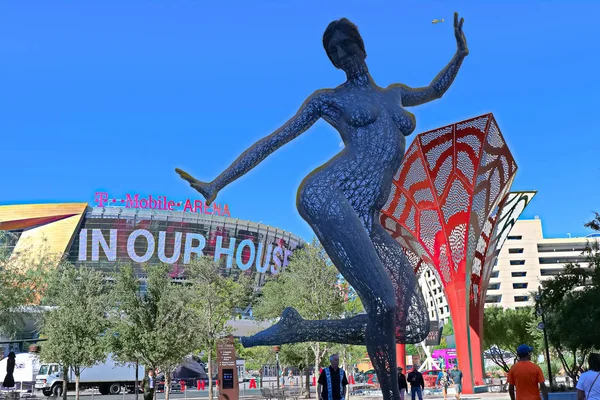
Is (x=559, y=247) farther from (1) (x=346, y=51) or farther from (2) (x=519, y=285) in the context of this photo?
(1) (x=346, y=51)

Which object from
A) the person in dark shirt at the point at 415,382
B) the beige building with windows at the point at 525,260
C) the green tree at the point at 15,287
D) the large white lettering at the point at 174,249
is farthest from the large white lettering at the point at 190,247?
the person in dark shirt at the point at 415,382

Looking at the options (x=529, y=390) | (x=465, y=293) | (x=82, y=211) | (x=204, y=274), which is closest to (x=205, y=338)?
(x=204, y=274)

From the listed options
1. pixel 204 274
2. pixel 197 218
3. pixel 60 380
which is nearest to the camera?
pixel 204 274

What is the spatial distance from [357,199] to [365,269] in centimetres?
65

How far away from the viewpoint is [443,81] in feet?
20.2

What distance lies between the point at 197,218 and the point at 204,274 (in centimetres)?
4497

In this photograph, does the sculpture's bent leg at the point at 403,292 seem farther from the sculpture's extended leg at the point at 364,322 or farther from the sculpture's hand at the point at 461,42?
the sculpture's hand at the point at 461,42

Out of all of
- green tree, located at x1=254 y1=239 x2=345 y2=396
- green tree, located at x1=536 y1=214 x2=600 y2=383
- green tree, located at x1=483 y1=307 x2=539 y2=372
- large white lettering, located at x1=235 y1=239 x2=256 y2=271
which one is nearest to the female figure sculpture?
green tree, located at x1=536 y1=214 x2=600 y2=383

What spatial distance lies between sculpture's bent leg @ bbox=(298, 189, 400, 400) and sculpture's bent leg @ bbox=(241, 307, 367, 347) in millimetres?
174

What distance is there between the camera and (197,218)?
78625mm

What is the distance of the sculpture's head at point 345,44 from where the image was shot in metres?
5.79

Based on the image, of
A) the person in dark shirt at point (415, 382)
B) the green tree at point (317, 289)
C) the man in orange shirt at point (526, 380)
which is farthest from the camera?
the green tree at point (317, 289)

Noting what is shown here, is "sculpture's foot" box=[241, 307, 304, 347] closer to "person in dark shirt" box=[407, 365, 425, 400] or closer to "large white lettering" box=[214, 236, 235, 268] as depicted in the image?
"person in dark shirt" box=[407, 365, 425, 400]

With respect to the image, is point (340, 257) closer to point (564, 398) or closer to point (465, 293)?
point (564, 398)
